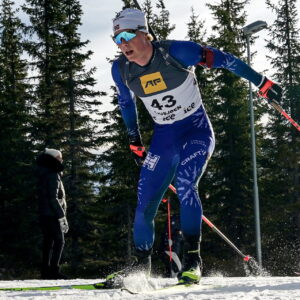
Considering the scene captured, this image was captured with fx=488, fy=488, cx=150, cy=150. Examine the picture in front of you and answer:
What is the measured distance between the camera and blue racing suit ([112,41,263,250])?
12.9 ft

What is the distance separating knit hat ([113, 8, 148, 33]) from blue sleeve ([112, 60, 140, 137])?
402 mm

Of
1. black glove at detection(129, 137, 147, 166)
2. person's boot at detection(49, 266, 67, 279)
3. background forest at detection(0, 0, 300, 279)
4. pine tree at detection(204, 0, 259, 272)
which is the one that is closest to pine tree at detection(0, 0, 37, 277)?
background forest at detection(0, 0, 300, 279)

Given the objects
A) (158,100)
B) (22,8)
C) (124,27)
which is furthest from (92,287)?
(22,8)

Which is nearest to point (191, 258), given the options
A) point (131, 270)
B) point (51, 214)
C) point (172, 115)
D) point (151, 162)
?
point (131, 270)

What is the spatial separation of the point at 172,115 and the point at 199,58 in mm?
513

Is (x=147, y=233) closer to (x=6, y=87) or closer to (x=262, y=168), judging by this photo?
(x=262, y=168)

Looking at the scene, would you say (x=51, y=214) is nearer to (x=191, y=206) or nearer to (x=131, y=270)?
(x=131, y=270)

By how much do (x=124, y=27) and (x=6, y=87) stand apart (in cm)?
2833

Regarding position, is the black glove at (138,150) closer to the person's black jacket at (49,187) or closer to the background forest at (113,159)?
the person's black jacket at (49,187)

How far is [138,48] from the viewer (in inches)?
157

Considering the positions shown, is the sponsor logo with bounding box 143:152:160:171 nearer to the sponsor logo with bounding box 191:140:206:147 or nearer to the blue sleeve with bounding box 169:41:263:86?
the sponsor logo with bounding box 191:140:206:147

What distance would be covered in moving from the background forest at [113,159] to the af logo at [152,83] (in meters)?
19.1

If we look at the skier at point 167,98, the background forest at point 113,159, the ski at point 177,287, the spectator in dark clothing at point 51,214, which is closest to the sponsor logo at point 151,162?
the skier at point 167,98

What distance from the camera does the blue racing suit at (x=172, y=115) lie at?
3.94m
